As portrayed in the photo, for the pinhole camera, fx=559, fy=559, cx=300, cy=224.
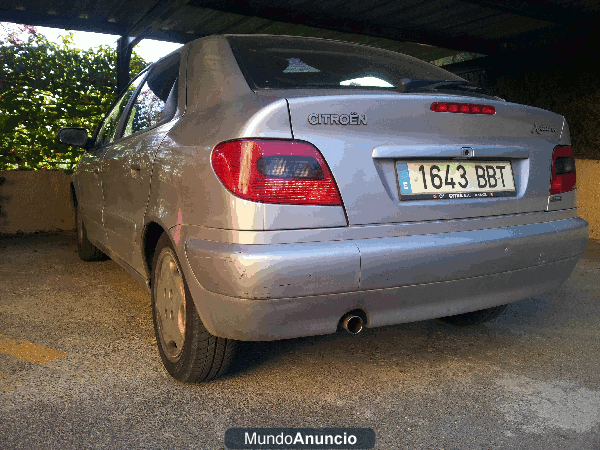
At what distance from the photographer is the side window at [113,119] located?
3.67m

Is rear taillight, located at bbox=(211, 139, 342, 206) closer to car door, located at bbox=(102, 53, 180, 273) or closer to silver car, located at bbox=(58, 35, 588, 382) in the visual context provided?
silver car, located at bbox=(58, 35, 588, 382)

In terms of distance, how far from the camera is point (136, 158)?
9.20 ft

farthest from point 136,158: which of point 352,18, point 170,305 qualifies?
point 352,18

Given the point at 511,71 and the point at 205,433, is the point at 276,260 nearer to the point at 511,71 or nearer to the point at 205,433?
the point at 205,433

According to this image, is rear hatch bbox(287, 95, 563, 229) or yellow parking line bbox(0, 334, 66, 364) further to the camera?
yellow parking line bbox(0, 334, 66, 364)

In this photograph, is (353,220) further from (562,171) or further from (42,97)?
(42,97)

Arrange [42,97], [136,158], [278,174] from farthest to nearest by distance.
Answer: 1. [42,97]
2. [136,158]
3. [278,174]

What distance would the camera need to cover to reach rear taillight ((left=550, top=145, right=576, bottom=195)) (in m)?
2.46

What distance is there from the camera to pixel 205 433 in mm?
2006

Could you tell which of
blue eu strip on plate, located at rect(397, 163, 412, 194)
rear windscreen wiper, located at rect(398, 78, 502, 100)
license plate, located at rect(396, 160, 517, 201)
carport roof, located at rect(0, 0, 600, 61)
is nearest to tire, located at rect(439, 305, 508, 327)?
license plate, located at rect(396, 160, 517, 201)

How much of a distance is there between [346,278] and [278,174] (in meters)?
0.43

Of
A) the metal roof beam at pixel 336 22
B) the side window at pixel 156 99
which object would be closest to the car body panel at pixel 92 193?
the side window at pixel 156 99

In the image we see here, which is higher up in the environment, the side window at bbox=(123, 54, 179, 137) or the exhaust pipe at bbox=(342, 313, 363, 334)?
the side window at bbox=(123, 54, 179, 137)

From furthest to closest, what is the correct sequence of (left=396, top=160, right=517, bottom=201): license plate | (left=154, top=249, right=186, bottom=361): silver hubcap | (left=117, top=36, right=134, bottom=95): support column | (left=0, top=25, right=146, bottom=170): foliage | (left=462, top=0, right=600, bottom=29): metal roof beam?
1. (left=117, top=36, right=134, bottom=95): support column
2. (left=0, top=25, right=146, bottom=170): foliage
3. (left=462, top=0, right=600, bottom=29): metal roof beam
4. (left=154, top=249, right=186, bottom=361): silver hubcap
5. (left=396, top=160, right=517, bottom=201): license plate
